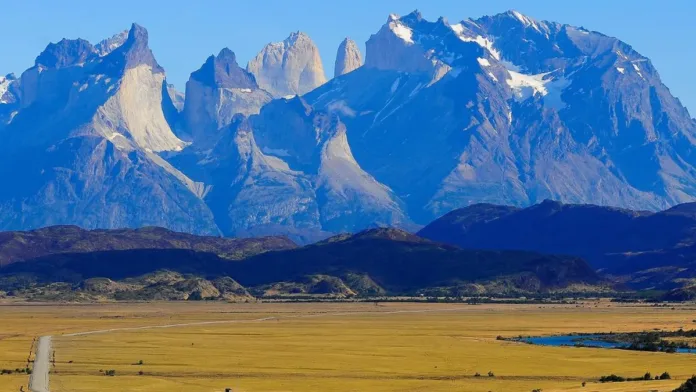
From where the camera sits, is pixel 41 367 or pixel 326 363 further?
pixel 326 363

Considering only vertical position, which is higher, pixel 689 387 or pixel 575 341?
pixel 575 341

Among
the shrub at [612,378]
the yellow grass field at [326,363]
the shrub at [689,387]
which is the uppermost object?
the yellow grass field at [326,363]

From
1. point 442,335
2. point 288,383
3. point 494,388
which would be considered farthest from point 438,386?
point 442,335

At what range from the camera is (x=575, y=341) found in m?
180

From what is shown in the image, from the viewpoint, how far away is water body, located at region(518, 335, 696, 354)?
17100cm

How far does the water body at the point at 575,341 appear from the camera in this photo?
17100 centimetres

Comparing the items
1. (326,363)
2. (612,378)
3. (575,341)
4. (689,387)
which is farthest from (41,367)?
(575,341)

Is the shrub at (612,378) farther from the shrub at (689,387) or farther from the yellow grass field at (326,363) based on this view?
the shrub at (689,387)

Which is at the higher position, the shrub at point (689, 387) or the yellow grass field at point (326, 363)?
the yellow grass field at point (326, 363)

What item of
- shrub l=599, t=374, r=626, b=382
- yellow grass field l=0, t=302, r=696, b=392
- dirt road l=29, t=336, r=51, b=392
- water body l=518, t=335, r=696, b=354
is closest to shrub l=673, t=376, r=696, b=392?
yellow grass field l=0, t=302, r=696, b=392

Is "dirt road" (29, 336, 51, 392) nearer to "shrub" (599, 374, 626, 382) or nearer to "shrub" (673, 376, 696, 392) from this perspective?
"shrub" (599, 374, 626, 382)

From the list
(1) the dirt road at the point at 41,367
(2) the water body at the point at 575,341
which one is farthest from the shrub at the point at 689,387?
(2) the water body at the point at 575,341

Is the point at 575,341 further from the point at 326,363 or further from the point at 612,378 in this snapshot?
the point at 612,378

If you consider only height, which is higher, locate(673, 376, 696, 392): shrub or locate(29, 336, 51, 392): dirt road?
locate(29, 336, 51, 392): dirt road
